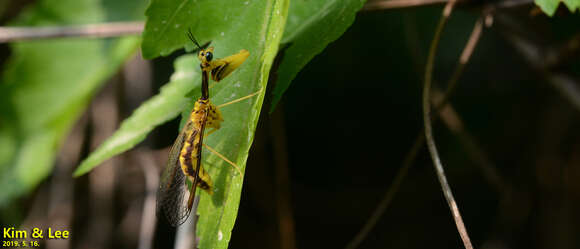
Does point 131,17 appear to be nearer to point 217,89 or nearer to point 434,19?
point 217,89

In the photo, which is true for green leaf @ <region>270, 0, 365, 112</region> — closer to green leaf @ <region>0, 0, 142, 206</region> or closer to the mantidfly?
the mantidfly

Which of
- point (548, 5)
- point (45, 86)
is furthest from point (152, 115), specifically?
point (45, 86)

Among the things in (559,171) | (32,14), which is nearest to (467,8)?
(559,171)

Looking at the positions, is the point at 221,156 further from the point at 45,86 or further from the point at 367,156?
the point at 367,156

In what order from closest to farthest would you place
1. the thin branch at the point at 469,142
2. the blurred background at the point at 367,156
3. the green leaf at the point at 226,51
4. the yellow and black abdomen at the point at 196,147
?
the green leaf at the point at 226,51 < the yellow and black abdomen at the point at 196,147 < the thin branch at the point at 469,142 < the blurred background at the point at 367,156

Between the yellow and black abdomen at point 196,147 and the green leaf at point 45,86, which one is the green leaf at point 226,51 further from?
the green leaf at point 45,86

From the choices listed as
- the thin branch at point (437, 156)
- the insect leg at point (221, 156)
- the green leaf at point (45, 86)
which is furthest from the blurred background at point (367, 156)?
the insect leg at point (221, 156)
